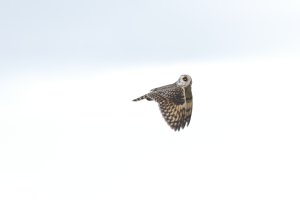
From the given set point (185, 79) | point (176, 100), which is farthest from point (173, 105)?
point (185, 79)

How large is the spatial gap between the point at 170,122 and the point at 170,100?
633 millimetres

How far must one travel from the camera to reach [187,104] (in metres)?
111

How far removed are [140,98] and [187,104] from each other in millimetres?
1260

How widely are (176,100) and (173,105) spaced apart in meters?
0.17

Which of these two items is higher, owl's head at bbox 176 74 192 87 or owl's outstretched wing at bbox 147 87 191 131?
owl's head at bbox 176 74 192 87

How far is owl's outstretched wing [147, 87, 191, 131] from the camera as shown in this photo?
4350 inches

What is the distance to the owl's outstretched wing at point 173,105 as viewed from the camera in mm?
110500

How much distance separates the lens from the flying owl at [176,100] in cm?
11050

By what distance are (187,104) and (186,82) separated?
0.73 meters

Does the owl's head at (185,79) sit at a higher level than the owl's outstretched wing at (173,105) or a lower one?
higher

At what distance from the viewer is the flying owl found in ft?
363

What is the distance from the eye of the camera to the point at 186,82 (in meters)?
110

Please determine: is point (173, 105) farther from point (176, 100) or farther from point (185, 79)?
point (185, 79)

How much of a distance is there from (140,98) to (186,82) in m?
1.34
